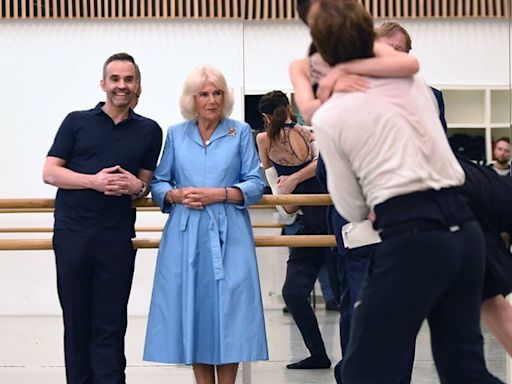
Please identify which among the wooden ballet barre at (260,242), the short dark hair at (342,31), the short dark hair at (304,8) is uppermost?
the short dark hair at (304,8)

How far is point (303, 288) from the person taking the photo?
4988 mm

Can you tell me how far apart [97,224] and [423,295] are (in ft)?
5.70

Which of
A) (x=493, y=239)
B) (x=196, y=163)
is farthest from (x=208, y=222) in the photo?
(x=493, y=239)

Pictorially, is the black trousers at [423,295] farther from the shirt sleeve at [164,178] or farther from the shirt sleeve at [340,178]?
the shirt sleeve at [164,178]

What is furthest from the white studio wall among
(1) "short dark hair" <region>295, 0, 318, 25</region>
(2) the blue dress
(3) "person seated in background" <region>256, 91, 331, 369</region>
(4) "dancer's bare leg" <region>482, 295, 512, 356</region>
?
(1) "short dark hair" <region>295, 0, 318, 25</region>

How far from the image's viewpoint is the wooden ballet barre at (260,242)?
178 inches

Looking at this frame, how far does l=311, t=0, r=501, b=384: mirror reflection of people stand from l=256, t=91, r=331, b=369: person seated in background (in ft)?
5.67

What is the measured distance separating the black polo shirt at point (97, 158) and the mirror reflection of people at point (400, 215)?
150 cm

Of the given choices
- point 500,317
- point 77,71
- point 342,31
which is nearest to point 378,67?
point 342,31

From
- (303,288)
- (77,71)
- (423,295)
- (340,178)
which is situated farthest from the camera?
(77,71)

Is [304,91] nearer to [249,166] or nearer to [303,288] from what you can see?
[249,166]

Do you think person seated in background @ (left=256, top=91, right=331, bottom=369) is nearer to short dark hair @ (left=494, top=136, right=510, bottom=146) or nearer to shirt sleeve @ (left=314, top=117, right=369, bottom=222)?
short dark hair @ (left=494, top=136, right=510, bottom=146)

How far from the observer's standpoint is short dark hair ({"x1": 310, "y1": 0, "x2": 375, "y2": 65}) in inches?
116

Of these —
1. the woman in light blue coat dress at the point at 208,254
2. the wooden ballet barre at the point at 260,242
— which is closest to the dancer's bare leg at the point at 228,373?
the woman in light blue coat dress at the point at 208,254
